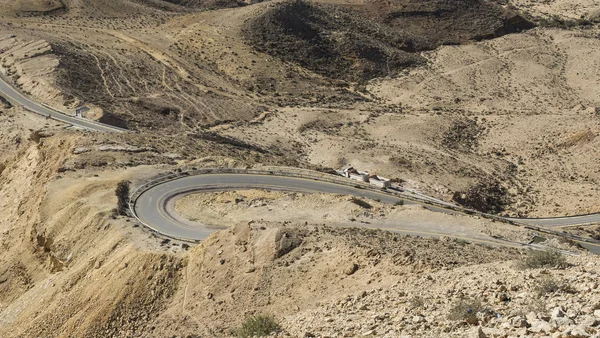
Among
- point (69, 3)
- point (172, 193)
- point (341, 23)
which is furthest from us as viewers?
point (341, 23)

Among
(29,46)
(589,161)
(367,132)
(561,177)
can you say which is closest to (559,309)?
(561,177)

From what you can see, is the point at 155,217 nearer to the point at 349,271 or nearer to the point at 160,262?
the point at 160,262

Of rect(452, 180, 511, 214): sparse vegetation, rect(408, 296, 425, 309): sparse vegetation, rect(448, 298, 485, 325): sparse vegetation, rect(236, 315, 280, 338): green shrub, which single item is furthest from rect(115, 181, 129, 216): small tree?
rect(452, 180, 511, 214): sparse vegetation

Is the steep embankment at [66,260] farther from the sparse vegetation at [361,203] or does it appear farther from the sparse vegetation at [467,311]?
the sparse vegetation at [467,311]

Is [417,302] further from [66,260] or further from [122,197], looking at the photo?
[122,197]

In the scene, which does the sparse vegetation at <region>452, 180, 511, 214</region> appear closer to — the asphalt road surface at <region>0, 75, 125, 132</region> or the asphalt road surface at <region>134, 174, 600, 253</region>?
the asphalt road surface at <region>134, 174, 600, 253</region>

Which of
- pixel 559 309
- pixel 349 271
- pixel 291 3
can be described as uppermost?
pixel 559 309
